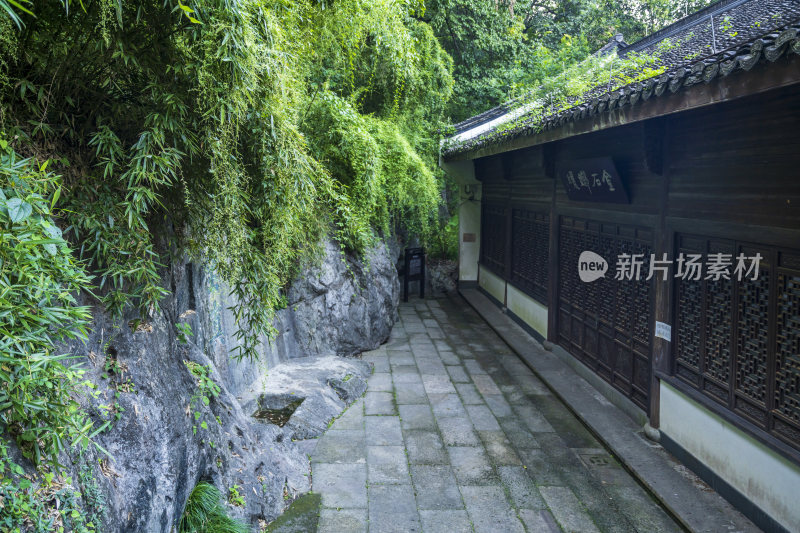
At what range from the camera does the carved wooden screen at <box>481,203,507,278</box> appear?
44.2 feet

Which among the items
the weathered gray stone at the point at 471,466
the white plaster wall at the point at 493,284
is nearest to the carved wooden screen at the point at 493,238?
the white plaster wall at the point at 493,284

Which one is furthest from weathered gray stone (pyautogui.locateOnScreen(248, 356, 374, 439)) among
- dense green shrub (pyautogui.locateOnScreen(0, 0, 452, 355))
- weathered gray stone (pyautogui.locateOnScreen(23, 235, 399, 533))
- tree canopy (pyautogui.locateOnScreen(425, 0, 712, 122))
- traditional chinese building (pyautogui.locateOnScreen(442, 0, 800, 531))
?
tree canopy (pyautogui.locateOnScreen(425, 0, 712, 122))

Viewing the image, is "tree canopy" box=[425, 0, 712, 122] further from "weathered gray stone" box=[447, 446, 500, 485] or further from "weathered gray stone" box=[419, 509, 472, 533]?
"weathered gray stone" box=[419, 509, 472, 533]

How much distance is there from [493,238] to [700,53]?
25.9ft

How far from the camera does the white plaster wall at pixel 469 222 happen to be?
15531 mm

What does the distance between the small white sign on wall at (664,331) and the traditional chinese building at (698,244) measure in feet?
0.07

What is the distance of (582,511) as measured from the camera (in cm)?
499

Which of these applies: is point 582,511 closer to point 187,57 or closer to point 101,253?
point 101,253

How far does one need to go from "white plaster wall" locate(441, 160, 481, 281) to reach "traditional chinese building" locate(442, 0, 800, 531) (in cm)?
591

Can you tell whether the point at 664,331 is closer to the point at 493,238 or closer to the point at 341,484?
the point at 341,484

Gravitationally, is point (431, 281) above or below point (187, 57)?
below

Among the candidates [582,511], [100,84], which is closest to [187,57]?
[100,84]

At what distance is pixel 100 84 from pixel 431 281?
12.7m

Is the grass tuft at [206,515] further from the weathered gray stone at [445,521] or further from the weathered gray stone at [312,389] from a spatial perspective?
the weathered gray stone at [312,389]
